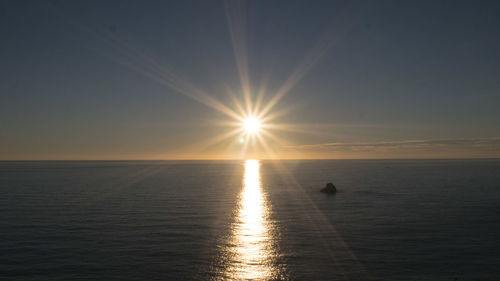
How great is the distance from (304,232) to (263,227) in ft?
21.5

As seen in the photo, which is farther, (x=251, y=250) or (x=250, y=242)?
(x=250, y=242)

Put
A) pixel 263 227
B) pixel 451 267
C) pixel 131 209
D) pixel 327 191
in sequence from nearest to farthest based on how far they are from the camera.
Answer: pixel 451 267, pixel 263 227, pixel 131 209, pixel 327 191

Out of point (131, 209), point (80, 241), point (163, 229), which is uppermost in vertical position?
point (131, 209)

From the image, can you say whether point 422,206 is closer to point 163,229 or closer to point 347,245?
point 347,245

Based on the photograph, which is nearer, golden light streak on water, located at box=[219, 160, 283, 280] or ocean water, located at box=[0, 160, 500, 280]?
golden light streak on water, located at box=[219, 160, 283, 280]

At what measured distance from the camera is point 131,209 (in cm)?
5719

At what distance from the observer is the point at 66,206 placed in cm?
6006

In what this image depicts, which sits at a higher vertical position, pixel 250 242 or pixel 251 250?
Answer: pixel 250 242

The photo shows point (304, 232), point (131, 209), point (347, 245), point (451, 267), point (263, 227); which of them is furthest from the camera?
point (131, 209)

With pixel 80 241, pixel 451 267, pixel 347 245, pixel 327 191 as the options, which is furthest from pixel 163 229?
pixel 327 191

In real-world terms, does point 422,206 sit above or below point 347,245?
above

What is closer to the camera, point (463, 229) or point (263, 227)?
point (463, 229)

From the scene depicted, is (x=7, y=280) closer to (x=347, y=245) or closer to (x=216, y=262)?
(x=216, y=262)

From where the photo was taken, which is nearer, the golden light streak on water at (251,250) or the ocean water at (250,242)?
the golden light streak on water at (251,250)
